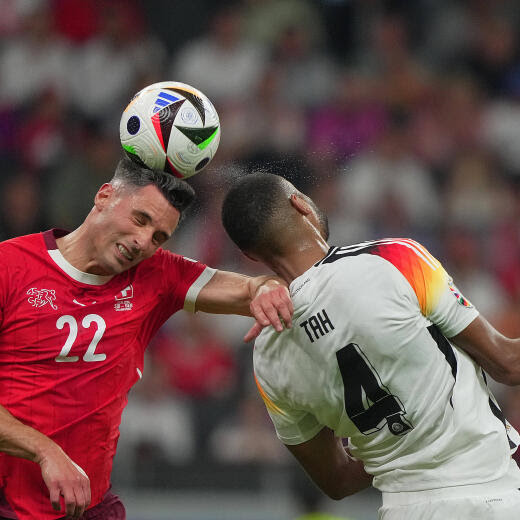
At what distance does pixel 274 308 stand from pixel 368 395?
51cm

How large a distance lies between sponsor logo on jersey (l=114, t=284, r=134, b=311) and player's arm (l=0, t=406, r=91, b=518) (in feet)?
2.21

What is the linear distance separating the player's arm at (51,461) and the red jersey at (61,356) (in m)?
0.23

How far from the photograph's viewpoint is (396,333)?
360 cm

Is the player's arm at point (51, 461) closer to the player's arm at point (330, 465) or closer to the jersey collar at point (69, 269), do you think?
the jersey collar at point (69, 269)

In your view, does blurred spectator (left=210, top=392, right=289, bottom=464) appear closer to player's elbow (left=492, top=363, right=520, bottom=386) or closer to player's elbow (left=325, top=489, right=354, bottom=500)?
player's elbow (left=325, top=489, right=354, bottom=500)

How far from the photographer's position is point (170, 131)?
4.20 metres

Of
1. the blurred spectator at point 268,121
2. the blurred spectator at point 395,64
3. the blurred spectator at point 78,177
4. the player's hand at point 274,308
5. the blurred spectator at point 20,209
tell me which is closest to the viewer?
the player's hand at point 274,308

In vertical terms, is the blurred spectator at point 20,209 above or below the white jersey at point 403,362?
below

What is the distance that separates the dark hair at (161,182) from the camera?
4238 millimetres

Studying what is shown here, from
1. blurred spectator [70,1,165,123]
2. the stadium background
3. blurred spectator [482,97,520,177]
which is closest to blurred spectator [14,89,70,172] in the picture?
the stadium background

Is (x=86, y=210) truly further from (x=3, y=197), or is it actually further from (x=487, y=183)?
(x=487, y=183)

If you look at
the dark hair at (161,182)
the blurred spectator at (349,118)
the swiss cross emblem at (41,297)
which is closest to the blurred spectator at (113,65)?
the blurred spectator at (349,118)

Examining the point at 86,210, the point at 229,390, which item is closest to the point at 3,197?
the point at 86,210

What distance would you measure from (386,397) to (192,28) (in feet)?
28.9
